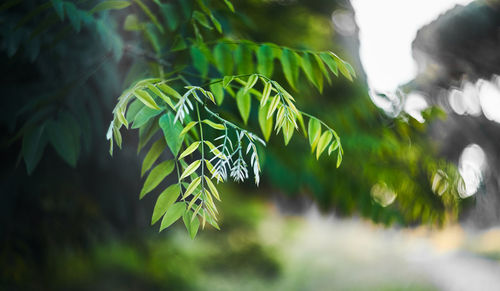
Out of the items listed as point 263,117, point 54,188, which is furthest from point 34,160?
point 54,188

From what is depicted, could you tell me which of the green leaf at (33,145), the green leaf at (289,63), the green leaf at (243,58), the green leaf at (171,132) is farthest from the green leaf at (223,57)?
the green leaf at (33,145)

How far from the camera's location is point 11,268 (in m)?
1.62

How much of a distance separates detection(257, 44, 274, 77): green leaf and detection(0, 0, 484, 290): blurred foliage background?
0.32 meters

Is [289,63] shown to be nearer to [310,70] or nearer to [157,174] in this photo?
[310,70]

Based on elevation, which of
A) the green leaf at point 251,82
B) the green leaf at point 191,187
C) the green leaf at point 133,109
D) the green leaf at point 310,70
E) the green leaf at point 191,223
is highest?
the green leaf at point 251,82

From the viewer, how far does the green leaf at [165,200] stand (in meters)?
0.58

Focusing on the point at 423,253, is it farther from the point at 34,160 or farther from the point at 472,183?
the point at 34,160

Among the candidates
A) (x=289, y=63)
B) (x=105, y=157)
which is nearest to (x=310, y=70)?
(x=289, y=63)

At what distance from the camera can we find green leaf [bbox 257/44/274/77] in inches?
34.7

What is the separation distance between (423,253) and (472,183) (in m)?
4.30

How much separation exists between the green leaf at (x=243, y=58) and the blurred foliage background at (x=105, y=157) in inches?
11.6

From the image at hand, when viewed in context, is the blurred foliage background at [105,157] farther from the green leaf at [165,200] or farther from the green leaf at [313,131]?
the green leaf at [313,131]

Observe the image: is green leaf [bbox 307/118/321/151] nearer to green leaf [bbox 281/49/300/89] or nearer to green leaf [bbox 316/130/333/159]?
green leaf [bbox 316/130/333/159]

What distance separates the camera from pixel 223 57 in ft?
3.21
